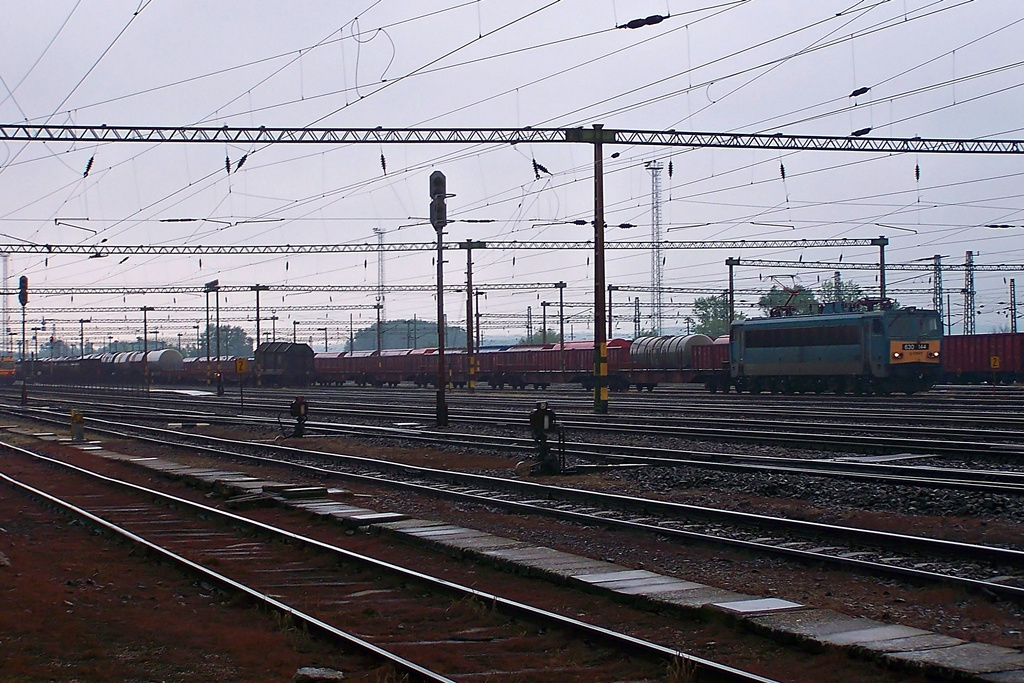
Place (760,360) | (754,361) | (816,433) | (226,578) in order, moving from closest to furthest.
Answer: (226,578) → (816,433) → (760,360) → (754,361)

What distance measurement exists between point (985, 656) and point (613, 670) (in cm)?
242

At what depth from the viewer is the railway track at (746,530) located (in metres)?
10.1

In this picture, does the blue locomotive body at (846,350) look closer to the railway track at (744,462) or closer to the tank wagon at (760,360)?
the tank wagon at (760,360)

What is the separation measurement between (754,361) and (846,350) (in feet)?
18.1

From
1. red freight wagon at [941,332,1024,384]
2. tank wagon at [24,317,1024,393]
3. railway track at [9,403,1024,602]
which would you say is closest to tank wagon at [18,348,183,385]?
tank wagon at [24,317,1024,393]

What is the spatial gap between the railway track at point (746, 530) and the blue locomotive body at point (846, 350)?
26.1 metres

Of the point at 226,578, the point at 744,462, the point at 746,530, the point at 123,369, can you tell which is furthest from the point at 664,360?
the point at 123,369

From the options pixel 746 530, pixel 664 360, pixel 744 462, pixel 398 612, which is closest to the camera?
pixel 398 612

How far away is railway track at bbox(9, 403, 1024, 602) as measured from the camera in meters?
10.1

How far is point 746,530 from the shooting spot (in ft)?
42.0

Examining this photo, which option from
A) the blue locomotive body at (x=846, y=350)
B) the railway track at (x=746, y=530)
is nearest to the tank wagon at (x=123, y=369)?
the blue locomotive body at (x=846, y=350)

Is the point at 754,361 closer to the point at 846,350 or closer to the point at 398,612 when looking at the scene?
the point at 846,350

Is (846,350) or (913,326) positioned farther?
(846,350)

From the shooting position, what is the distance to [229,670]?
7.57 metres
